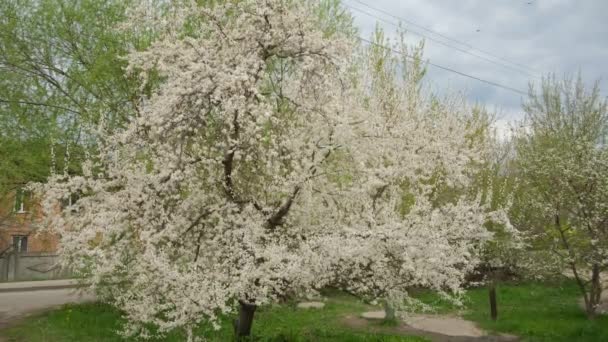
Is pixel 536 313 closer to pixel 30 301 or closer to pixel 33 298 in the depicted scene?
pixel 30 301

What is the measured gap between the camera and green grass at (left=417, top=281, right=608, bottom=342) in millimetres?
12734

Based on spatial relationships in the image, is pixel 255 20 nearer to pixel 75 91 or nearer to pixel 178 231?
pixel 178 231

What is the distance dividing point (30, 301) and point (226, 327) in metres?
10.5

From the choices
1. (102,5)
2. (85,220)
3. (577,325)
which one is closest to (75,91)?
(102,5)

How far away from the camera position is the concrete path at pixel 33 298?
16.3m

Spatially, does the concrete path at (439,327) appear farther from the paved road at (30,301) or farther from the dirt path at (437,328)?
the paved road at (30,301)

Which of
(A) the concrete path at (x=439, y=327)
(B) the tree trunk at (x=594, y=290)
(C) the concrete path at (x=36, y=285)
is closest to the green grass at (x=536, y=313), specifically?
(B) the tree trunk at (x=594, y=290)

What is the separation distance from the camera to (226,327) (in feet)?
42.4

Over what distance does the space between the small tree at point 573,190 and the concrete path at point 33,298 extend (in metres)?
13.0

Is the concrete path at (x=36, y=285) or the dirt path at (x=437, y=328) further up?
the dirt path at (x=437, y=328)

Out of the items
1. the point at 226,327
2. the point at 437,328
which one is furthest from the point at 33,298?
the point at 437,328

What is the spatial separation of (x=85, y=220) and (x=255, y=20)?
163 inches

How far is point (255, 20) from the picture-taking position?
340 inches

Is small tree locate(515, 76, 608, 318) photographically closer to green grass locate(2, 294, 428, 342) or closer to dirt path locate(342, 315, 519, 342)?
dirt path locate(342, 315, 519, 342)
